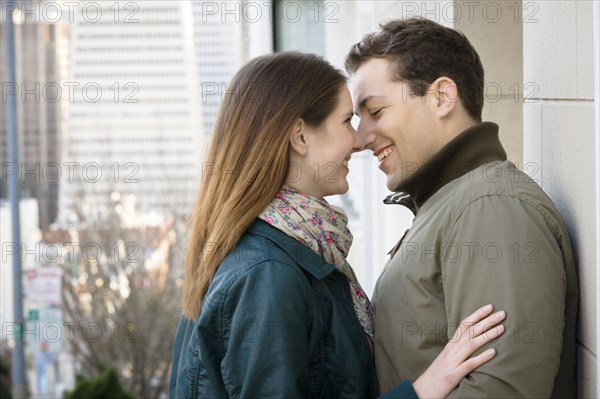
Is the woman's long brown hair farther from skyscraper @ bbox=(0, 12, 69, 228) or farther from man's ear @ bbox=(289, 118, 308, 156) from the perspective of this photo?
skyscraper @ bbox=(0, 12, 69, 228)

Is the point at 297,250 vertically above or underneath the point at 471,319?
above

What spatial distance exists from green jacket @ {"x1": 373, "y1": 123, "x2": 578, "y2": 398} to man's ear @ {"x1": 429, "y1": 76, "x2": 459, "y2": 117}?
152mm

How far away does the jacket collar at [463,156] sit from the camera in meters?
2.32

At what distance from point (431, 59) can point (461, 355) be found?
2.75ft

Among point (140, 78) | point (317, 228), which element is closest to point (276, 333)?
point (317, 228)

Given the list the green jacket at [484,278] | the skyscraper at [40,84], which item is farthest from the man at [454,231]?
the skyscraper at [40,84]

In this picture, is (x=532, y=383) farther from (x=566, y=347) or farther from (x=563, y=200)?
(x=563, y=200)

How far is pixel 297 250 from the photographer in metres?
2.17

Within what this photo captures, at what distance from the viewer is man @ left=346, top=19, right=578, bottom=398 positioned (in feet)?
6.55

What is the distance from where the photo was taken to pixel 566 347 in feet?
7.06

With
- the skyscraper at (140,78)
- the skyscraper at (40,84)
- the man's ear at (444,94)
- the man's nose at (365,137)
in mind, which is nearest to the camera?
the man's ear at (444,94)

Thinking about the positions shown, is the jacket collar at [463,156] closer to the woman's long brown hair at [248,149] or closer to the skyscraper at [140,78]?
the woman's long brown hair at [248,149]

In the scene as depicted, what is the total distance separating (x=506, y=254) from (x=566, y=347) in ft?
1.09

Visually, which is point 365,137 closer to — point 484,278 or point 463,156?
point 463,156
